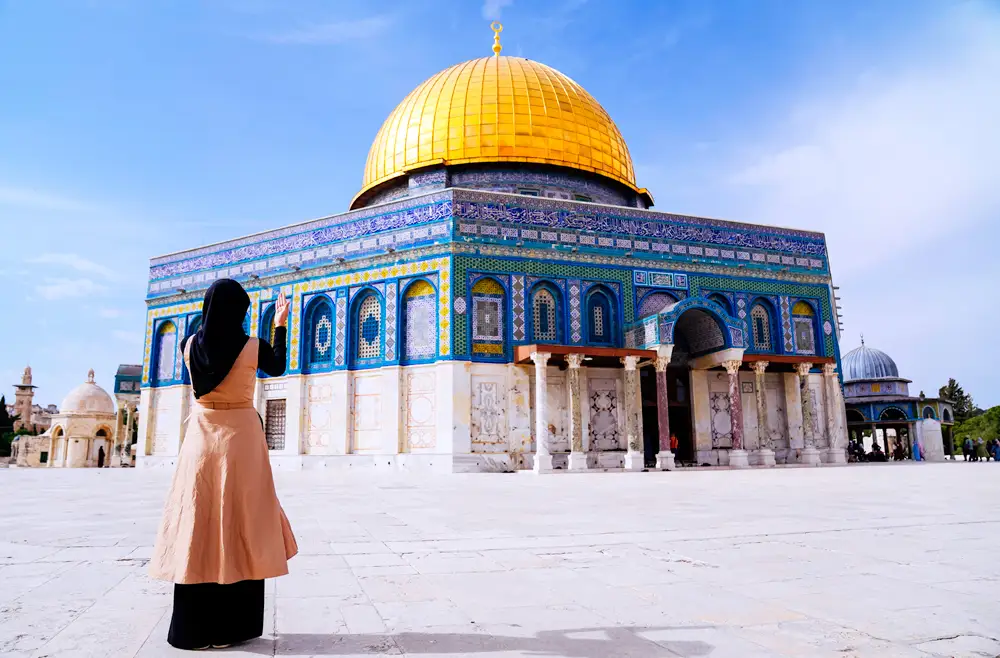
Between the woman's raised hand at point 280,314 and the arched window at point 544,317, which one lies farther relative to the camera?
the arched window at point 544,317

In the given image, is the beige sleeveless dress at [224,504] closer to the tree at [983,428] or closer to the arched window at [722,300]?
the arched window at [722,300]

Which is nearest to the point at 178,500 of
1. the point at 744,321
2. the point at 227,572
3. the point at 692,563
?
the point at 227,572

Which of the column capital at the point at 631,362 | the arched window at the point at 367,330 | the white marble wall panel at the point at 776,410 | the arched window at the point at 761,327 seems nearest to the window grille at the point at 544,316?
the column capital at the point at 631,362

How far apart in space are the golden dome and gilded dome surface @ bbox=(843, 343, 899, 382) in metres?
17.3

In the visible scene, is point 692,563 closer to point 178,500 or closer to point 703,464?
point 178,500

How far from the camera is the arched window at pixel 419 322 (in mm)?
19891

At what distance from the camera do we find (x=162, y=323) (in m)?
25.3

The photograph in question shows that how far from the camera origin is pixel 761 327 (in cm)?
2323

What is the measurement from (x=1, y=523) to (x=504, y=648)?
6.69 m

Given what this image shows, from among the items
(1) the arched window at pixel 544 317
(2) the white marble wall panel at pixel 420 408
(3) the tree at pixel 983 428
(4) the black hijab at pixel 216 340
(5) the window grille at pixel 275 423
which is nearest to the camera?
(4) the black hijab at pixel 216 340

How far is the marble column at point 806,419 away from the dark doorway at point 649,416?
4.59m

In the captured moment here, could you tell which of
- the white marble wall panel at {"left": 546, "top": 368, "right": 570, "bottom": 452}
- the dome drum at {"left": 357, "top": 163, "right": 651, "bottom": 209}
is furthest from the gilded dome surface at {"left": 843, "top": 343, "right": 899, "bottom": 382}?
the white marble wall panel at {"left": 546, "top": 368, "right": 570, "bottom": 452}

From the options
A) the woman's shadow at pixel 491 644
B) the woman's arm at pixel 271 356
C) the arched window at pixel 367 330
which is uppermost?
the arched window at pixel 367 330

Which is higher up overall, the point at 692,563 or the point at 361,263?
the point at 361,263
